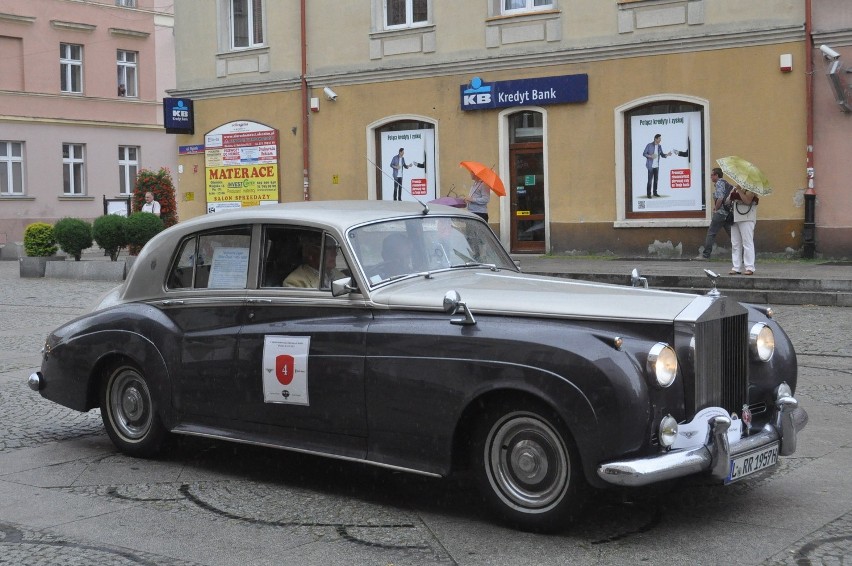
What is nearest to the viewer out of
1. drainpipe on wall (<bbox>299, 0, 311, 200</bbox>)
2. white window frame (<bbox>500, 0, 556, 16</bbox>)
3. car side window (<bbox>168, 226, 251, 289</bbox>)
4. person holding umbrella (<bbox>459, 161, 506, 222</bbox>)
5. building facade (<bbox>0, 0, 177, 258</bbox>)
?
car side window (<bbox>168, 226, 251, 289</bbox>)

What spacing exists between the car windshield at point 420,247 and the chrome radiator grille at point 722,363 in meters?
1.67

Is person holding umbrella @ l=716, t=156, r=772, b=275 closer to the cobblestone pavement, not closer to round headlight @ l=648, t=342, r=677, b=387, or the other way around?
the cobblestone pavement

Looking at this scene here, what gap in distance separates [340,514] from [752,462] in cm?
206

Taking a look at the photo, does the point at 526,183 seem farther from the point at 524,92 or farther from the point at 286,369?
the point at 286,369

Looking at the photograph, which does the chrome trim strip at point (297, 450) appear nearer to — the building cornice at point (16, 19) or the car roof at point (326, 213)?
the car roof at point (326, 213)

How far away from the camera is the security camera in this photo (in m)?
19.3

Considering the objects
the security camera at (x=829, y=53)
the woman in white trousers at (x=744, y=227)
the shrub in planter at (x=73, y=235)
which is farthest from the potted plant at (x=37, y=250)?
the security camera at (x=829, y=53)

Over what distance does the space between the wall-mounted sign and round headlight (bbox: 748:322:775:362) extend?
79.4ft

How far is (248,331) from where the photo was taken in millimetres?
6445

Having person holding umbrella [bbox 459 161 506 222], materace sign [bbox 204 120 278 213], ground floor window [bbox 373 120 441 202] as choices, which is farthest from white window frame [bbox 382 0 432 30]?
person holding umbrella [bbox 459 161 506 222]

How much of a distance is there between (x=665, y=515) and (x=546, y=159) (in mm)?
18002

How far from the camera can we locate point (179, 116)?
28500mm

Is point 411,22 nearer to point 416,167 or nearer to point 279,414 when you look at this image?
point 416,167

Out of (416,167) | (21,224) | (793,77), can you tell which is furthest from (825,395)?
(21,224)
